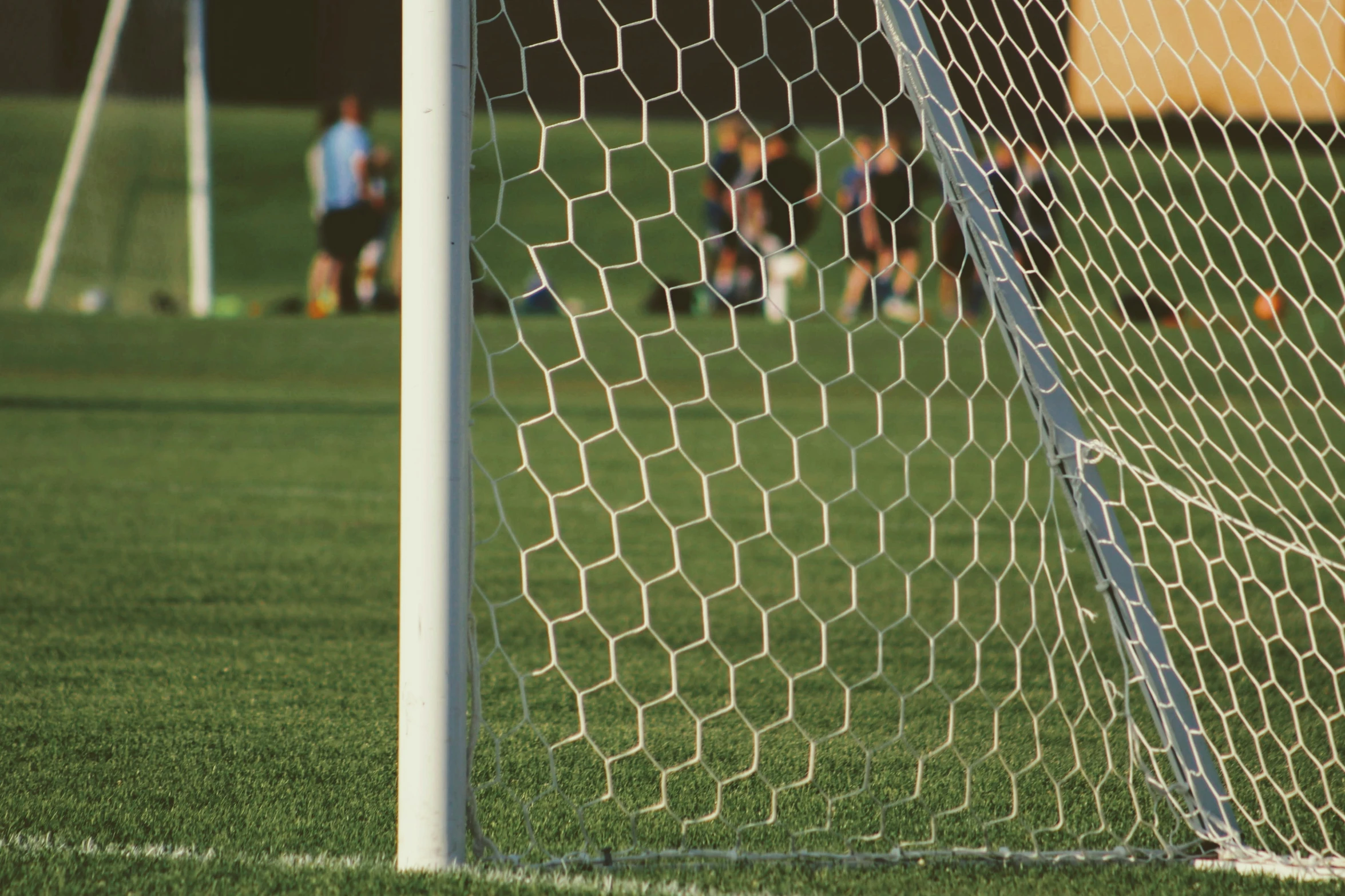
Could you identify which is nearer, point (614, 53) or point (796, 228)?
point (614, 53)

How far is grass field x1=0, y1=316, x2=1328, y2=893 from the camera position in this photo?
2.14 m

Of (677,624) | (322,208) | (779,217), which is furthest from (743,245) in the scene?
(677,624)

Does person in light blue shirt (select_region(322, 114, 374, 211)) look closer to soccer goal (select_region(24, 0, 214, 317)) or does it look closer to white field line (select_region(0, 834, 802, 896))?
soccer goal (select_region(24, 0, 214, 317))

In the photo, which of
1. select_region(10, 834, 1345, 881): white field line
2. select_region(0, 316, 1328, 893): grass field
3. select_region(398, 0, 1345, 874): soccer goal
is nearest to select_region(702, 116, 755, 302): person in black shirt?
select_region(0, 316, 1328, 893): grass field

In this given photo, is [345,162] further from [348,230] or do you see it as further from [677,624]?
[677,624]

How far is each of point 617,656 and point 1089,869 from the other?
1.57 meters

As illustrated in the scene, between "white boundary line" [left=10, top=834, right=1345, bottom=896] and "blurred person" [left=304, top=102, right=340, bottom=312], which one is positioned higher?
"blurred person" [left=304, top=102, right=340, bottom=312]

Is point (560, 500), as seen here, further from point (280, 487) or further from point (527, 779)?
point (527, 779)

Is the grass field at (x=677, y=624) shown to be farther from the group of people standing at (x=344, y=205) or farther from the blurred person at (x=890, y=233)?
the group of people standing at (x=344, y=205)

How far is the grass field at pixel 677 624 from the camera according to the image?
241 cm

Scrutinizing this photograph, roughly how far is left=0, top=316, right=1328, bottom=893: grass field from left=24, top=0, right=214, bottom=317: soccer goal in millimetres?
4887

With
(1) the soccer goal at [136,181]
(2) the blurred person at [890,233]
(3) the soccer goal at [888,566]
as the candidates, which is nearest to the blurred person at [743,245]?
(2) the blurred person at [890,233]

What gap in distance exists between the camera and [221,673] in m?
3.35

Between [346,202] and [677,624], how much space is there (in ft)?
28.4
